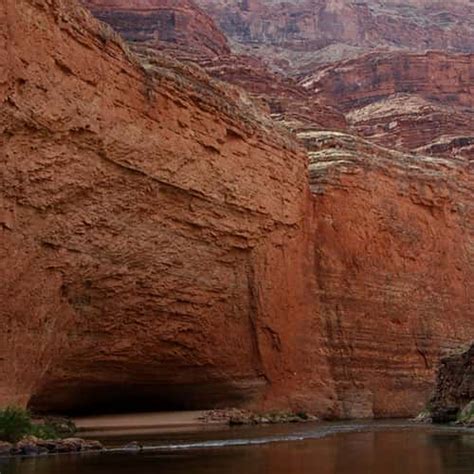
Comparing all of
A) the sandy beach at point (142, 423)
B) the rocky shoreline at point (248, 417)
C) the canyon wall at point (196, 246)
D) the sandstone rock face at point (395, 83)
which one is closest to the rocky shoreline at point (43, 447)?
the canyon wall at point (196, 246)

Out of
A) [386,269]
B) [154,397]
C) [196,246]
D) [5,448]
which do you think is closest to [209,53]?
[386,269]

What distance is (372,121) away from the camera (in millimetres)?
70500

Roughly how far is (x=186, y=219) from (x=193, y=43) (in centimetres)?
5325

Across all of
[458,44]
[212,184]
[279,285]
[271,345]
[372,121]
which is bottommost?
[271,345]

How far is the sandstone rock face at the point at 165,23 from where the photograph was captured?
6912 centimetres

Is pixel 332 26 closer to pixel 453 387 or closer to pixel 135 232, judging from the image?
pixel 453 387

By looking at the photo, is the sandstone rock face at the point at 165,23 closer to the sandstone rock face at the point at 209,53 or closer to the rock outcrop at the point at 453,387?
the sandstone rock face at the point at 209,53

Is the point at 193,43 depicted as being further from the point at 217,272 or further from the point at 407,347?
the point at 217,272

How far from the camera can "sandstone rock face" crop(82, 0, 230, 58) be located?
69125 millimetres

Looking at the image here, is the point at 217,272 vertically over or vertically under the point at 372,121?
under

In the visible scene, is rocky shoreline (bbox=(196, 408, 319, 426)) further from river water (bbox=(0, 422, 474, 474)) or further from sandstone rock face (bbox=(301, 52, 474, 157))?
sandstone rock face (bbox=(301, 52, 474, 157))

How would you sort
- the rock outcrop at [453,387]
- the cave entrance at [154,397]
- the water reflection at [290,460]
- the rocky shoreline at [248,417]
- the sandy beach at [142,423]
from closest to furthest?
the water reflection at [290,460] < the sandy beach at [142,423] < the rock outcrop at [453,387] < the cave entrance at [154,397] < the rocky shoreline at [248,417]

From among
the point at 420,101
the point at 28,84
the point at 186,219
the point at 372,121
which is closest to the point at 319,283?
the point at 186,219

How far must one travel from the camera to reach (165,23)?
250ft
